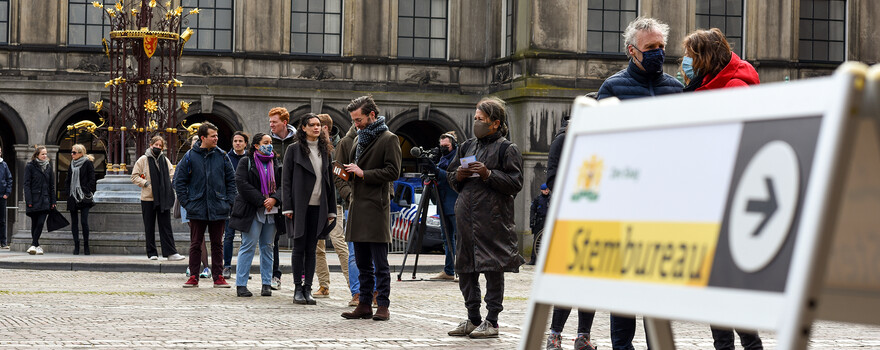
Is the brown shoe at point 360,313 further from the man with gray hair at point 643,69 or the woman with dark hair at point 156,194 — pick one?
the woman with dark hair at point 156,194

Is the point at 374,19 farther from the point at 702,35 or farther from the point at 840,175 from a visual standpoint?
the point at 840,175

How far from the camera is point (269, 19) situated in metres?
31.0

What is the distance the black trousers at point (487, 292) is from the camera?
8.92 m

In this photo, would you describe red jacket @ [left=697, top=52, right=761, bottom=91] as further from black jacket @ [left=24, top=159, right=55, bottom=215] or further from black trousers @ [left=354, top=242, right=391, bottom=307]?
black jacket @ [left=24, top=159, right=55, bottom=215]

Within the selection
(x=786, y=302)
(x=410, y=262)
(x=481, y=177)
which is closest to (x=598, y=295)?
(x=786, y=302)

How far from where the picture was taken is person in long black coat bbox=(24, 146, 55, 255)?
67.9 feet

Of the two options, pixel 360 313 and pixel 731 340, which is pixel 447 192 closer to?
pixel 360 313

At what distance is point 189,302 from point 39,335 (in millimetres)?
3440

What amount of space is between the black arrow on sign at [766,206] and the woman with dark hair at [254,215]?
10.1 metres

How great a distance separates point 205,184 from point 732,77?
9079 mm

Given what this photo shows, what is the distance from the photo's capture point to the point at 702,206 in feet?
11.1

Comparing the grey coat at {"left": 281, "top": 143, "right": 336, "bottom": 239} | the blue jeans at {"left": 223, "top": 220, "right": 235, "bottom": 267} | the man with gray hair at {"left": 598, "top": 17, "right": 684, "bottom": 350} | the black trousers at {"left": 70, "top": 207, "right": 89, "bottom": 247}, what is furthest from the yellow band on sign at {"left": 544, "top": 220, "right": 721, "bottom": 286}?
the black trousers at {"left": 70, "top": 207, "right": 89, "bottom": 247}

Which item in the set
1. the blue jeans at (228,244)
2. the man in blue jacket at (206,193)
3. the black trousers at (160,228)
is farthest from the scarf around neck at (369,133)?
the black trousers at (160,228)

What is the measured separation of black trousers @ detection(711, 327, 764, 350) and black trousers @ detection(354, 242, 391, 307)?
4.42 meters
